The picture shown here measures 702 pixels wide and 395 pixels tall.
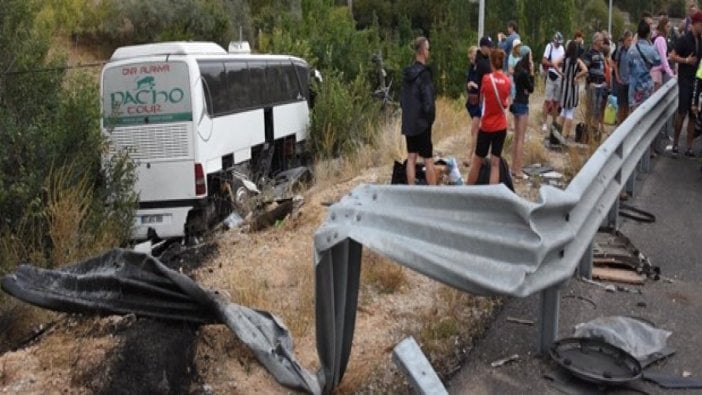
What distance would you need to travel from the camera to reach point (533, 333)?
16.1 ft

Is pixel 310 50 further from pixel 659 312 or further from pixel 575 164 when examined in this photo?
pixel 659 312

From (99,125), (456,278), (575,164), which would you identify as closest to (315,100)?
(99,125)

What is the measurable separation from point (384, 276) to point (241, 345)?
1601mm

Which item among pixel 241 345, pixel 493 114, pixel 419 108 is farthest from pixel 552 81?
pixel 241 345

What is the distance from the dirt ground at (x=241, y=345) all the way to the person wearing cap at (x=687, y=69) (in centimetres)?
650

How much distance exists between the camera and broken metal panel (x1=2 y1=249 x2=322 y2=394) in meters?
4.23

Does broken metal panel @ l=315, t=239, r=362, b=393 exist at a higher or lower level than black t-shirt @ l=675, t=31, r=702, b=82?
lower

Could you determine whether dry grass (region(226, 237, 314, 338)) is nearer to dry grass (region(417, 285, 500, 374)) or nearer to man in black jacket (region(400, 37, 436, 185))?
dry grass (region(417, 285, 500, 374))

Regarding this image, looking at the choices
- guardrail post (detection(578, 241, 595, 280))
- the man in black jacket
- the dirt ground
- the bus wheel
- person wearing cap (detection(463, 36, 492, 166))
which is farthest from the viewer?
the bus wheel

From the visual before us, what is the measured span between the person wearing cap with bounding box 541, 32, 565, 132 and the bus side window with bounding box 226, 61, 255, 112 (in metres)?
5.53

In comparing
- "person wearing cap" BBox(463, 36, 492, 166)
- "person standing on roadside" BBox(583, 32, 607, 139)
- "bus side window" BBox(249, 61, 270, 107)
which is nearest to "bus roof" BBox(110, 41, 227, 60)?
"bus side window" BBox(249, 61, 270, 107)

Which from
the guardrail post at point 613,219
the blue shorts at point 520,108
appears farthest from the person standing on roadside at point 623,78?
the guardrail post at point 613,219

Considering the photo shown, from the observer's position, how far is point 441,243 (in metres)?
3.69

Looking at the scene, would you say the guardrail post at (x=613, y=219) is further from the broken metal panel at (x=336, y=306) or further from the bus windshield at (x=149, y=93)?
the bus windshield at (x=149, y=93)
